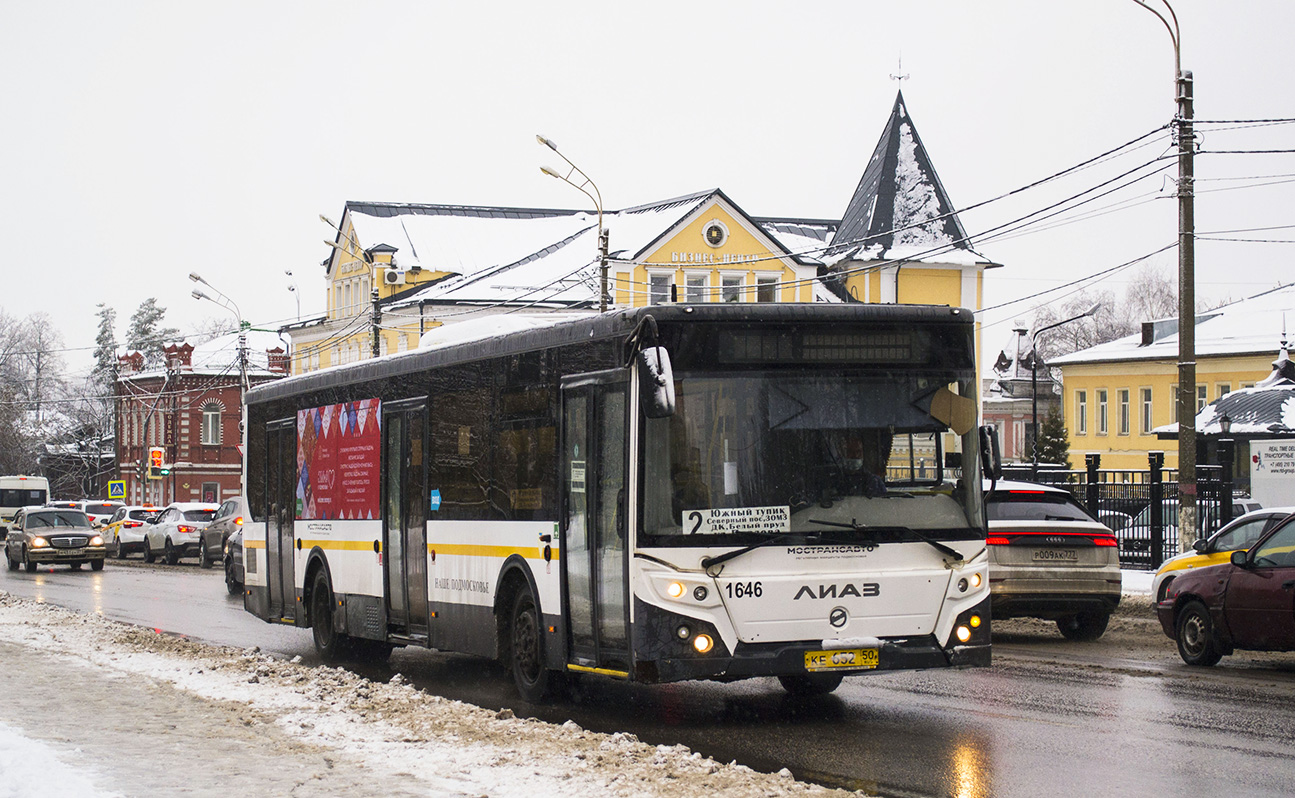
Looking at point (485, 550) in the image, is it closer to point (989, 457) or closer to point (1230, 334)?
point (989, 457)

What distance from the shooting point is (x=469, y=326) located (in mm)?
14891

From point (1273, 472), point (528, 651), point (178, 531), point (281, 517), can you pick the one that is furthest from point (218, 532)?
point (528, 651)

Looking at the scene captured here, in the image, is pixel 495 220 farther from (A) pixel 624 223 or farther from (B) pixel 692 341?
(B) pixel 692 341

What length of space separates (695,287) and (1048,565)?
4414cm

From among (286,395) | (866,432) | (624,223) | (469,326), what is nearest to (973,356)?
(866,432)

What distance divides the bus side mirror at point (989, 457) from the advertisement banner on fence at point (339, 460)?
258 inches

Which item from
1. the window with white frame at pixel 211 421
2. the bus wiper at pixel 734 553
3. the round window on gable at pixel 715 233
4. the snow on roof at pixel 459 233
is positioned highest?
the snow on roof at pixel 459 233

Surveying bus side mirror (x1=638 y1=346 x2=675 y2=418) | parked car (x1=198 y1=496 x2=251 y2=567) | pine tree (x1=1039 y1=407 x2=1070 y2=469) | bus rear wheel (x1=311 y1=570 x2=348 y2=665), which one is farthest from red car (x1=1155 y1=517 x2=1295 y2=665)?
pine tree (x1=1039 y1=407 x2=1070 y2=469)

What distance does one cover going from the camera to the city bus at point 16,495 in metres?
67.6

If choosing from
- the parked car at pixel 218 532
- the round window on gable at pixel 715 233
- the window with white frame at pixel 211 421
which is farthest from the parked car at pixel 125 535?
the window with white frame at pixel 211 421

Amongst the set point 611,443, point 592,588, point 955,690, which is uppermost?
point 611,443

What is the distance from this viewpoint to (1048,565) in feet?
56.9

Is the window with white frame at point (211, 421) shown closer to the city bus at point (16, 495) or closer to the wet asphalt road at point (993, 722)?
the city bus at point (16, 495)

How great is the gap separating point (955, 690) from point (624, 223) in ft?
174
